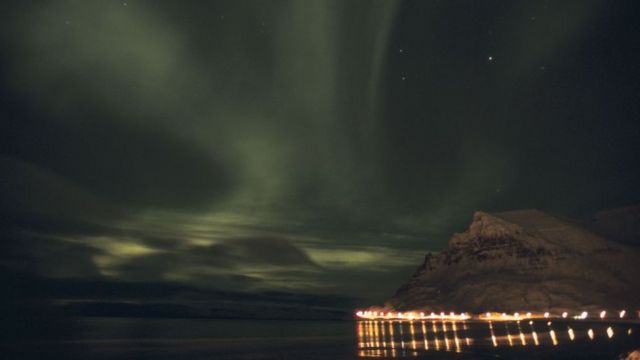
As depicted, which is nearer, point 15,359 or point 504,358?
point 504,358

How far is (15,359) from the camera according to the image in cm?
8531

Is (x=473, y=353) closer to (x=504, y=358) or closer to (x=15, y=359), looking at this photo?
(x=504, y=358)

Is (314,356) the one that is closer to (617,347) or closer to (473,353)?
(473,353)

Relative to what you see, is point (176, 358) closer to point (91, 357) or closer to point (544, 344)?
point (91, 357)

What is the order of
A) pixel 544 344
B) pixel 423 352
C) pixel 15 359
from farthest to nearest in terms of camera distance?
pixel 15 359, pixel 544 344, pixel 423 352

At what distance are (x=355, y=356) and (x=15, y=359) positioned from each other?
169 ft

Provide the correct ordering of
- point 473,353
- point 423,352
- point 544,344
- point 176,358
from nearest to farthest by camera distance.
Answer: point 473,353
point 423,352
point 544,344
point 176,358

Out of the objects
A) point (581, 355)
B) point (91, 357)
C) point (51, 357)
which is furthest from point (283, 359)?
point (51, 357)

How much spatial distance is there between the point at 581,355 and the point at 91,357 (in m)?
65.5

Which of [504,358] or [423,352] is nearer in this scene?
[504,358]

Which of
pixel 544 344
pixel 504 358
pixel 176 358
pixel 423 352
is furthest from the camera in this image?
pixel 176 358

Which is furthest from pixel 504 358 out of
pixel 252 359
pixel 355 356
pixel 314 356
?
pixel 252 359

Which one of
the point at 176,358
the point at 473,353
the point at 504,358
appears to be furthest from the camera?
the point at 176,358

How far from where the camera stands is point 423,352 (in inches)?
2584
